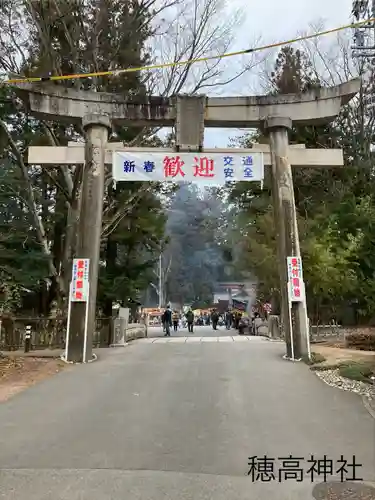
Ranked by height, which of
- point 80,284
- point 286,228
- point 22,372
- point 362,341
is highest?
point 286,228

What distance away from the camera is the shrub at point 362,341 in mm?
15289

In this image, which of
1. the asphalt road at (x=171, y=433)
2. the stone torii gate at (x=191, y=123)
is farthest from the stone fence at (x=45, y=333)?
the asphalt road at (x=171, y=433)

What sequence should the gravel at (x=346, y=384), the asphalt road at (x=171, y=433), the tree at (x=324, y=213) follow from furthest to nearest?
the tree at (x=324, y=213)
the gravel at (x=346, y=384)
the asphalt road at (x=171, y=433)

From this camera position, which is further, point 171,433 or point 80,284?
point 80,284

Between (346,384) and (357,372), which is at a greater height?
(357,372)

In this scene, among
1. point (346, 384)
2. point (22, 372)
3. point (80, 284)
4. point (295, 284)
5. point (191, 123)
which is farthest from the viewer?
point (191, 123)

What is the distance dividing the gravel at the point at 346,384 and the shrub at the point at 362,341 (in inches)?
205

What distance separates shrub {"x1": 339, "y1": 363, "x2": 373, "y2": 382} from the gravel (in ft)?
0.32

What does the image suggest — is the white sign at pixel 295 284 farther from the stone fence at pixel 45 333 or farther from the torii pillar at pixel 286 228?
the stone fence at pixel 45 333

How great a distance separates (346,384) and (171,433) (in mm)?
4593

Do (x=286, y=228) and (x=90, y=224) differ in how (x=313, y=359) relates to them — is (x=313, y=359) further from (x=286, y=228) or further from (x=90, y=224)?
(x=90, y=224)

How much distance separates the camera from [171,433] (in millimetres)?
6125

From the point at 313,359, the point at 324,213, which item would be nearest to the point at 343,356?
the point at 313,359

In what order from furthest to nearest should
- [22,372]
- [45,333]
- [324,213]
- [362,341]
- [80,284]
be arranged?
[324,213] < [45,333] < [362,341] < [80,284] < [22,372]
